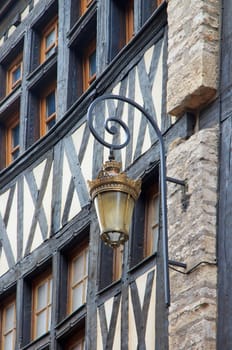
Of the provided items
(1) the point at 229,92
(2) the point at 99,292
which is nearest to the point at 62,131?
(2) the point at 99,292

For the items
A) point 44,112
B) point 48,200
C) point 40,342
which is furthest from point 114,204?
point 44,112

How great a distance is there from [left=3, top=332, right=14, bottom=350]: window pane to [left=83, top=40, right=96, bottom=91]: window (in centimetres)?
268

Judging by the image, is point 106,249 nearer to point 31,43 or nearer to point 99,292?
point 99,292

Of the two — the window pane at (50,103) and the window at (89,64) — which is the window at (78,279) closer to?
the window at (89,64)

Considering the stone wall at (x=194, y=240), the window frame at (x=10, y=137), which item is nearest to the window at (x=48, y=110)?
the window frame at (x=10, y=137)

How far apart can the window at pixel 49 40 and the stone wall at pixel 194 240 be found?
466 cm

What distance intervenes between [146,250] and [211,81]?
66.1 inches

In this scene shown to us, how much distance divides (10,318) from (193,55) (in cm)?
423

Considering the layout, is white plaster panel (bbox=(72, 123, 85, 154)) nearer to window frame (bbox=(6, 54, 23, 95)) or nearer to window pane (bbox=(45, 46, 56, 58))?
window pane (bbox=(45, 46, 56, 58))

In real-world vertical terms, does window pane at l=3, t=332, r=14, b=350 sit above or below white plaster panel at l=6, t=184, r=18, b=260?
below

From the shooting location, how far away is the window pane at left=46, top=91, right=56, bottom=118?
1680 centimetres

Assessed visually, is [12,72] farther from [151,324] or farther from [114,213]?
[114,213]

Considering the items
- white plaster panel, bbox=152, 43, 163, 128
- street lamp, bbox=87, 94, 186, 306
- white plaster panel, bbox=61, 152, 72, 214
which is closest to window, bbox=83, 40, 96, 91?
white plaster panel, bbox=61, 152, 72, 214

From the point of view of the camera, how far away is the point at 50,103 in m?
16.9
